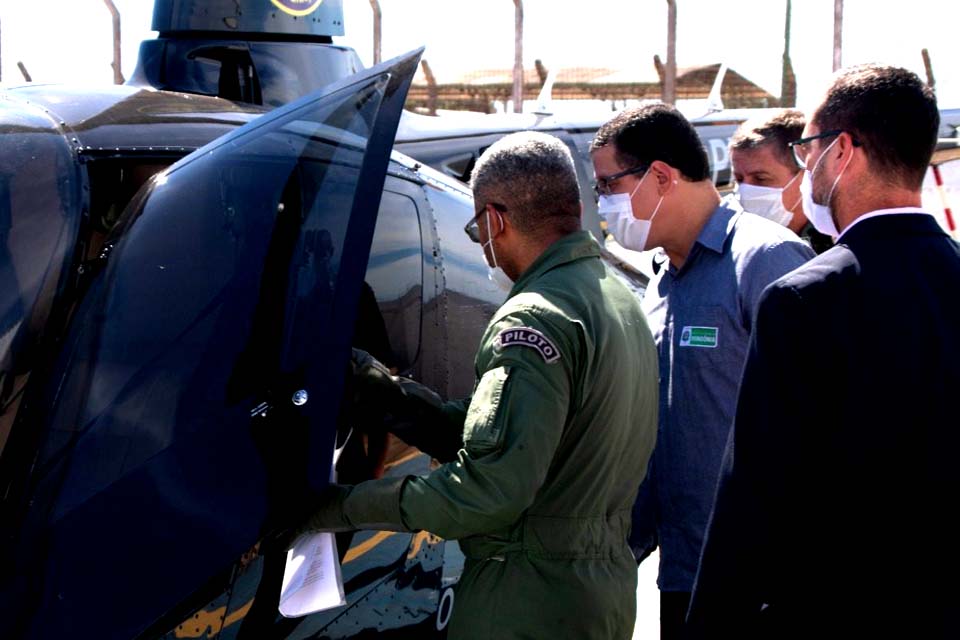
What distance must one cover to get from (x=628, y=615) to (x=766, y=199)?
2.04m

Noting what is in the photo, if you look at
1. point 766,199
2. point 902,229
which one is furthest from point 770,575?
point 766,199

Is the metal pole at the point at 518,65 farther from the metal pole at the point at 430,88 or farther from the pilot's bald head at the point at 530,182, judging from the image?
the pilot's bald head at the point at 530,182

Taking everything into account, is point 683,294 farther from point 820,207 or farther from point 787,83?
point 787,83

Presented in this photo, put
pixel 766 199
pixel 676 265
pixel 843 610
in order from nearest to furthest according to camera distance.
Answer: pixel 843 610, pixel 676 265, pixel 766 199

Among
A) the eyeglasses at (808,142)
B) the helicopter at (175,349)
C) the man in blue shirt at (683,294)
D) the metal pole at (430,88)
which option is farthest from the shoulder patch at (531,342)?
the metal pole at (430,88)

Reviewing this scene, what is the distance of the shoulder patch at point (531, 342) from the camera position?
2.09 metres

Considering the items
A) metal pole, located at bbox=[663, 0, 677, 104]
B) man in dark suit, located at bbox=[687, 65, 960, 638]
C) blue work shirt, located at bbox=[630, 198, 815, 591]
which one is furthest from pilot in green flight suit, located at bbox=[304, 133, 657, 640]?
metal pole, located at bbox=[663, 0, 677, 104]

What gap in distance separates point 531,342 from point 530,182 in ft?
1.29

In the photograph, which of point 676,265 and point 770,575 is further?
point 676,265

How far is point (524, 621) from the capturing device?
7.07 feet

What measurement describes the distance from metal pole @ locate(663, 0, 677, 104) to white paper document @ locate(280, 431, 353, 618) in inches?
389

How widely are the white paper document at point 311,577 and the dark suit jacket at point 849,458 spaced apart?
70 centimetres

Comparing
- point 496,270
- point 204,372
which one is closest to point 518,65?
point 496,270

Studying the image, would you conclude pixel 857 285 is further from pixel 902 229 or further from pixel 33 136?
pixel 33 136
